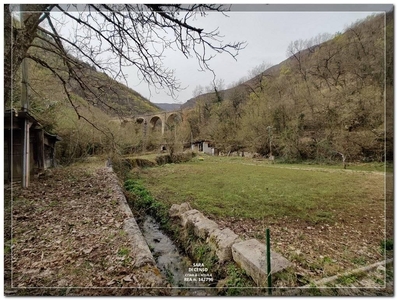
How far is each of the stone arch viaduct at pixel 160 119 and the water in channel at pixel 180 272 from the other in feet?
4.63

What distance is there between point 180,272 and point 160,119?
1.62 meters

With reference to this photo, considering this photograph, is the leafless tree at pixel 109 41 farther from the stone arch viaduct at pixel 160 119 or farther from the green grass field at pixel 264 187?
the green grass field at pixel 264 187

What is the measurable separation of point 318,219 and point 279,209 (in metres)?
0.40

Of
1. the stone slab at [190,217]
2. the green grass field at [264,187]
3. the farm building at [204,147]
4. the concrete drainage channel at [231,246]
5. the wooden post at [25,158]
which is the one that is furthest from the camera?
the farm building at [204,147]

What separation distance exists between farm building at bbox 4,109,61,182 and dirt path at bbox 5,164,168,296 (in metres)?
0.36

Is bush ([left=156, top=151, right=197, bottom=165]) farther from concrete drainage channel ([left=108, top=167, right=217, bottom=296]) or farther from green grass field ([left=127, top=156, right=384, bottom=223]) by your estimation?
concrete drainage channel ([left=108, top=167, right=217, bottom=296])

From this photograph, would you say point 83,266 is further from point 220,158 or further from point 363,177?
point 363,177

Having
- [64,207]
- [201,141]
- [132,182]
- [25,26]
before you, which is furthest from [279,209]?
[25,26]

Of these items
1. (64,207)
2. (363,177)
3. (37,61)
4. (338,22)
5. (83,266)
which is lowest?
(83,266)

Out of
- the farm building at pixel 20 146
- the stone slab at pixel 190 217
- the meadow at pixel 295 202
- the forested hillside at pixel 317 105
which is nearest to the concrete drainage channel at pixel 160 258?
the stone slab at pixel 190 217

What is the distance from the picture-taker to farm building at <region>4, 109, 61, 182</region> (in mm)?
1769

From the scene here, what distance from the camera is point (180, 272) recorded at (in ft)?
5.22

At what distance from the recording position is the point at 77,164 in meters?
3.31

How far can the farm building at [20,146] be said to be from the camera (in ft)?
5.80
